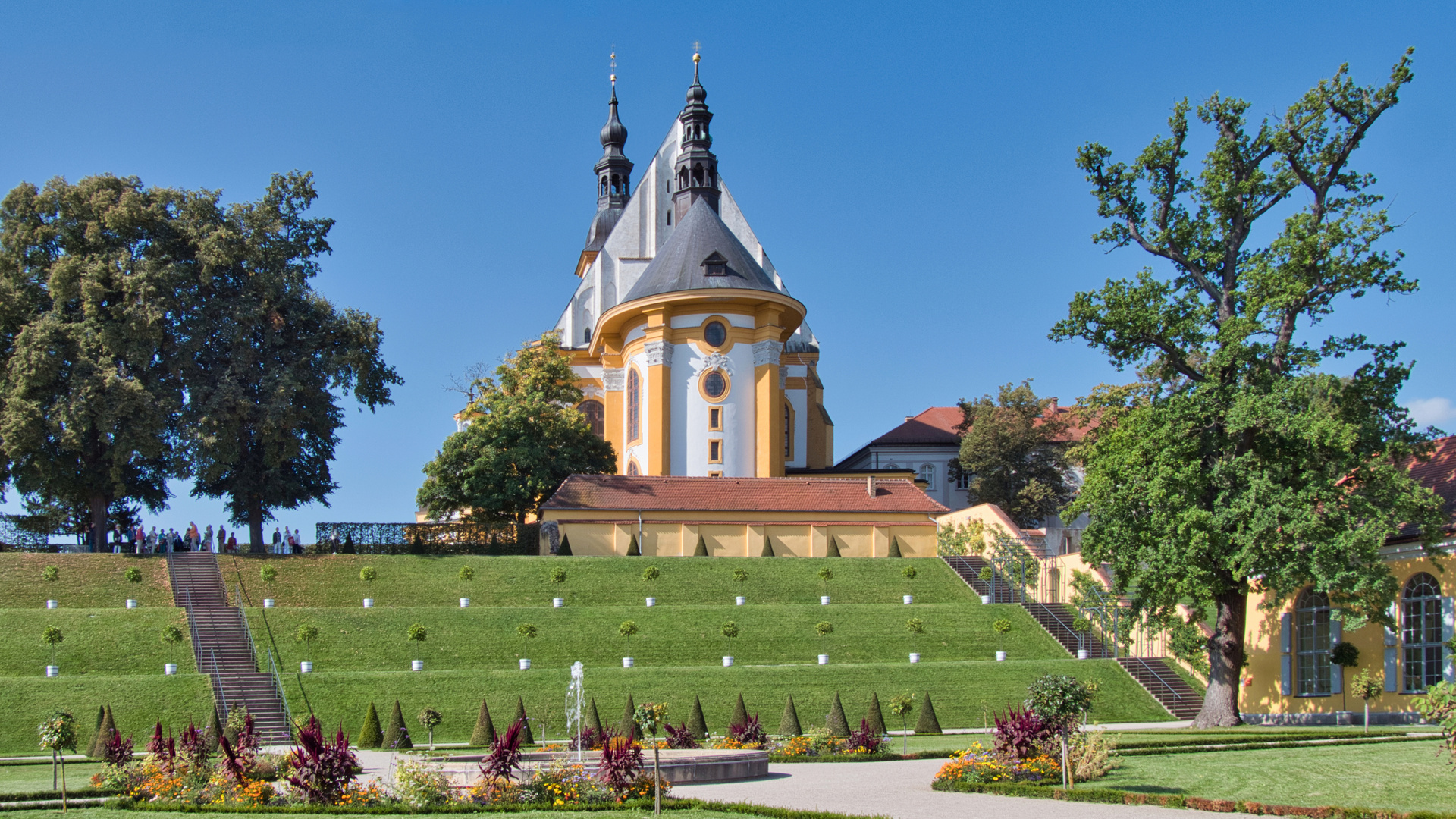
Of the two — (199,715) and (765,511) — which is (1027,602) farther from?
(199,715)

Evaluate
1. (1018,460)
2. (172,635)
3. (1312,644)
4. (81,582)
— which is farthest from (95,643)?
(1018,460)

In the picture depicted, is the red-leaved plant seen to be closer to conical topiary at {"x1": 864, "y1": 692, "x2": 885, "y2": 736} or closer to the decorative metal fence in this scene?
conical topiary at {"x1": 864, "y1": 692, "x2": 885, "y2": 736}

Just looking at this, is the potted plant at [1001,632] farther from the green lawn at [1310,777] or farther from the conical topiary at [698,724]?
the green lawn at [1310,777]

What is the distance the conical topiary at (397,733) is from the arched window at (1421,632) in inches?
874

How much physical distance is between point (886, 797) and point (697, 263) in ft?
146

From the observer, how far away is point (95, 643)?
3350 cm

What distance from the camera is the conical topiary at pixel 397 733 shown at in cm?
2695

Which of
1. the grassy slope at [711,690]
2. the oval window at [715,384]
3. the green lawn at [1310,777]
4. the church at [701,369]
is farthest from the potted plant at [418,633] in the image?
the oval window at [715,384]

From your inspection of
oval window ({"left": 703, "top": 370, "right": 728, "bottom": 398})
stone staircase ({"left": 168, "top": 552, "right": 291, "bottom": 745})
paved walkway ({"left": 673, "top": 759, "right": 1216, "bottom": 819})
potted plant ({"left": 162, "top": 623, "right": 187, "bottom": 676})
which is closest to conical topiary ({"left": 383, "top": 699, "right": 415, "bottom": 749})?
stone staircase ({"left": 168, "top": 552, "right": 291, "bottom": 745})

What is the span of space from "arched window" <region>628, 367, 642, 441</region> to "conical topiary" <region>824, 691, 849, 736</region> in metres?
34.4

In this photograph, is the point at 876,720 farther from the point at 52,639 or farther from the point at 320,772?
the point at 52,639

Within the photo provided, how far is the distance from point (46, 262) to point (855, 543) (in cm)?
3021

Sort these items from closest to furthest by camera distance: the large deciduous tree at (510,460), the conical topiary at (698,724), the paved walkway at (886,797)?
1. the paved walkway at (886,797)
2. the conical topiary at (698,724)
3. the large deciduous tree at (510,460)

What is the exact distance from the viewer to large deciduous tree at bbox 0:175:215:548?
41250 millimetres
